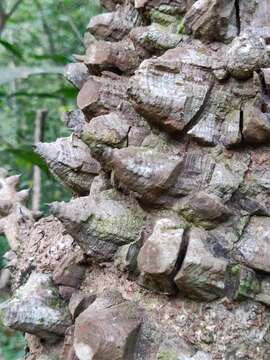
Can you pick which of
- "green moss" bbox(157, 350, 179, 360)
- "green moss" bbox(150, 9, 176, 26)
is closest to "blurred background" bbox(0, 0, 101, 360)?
"green moss" bbox(150, 9, 176, 26)

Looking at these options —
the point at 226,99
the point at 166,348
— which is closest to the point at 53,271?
the point at 166,348

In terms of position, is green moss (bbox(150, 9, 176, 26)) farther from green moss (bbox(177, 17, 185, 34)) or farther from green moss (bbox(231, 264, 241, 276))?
green moss (bbox(231, 264, 241, 276))

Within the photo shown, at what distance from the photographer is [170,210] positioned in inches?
23.7

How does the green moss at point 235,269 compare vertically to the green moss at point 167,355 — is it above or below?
above

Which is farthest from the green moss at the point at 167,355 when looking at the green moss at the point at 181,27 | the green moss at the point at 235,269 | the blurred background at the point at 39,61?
the blurred background at the point at 39,61

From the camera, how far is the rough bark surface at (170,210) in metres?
0.54

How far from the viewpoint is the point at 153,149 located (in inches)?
24.7

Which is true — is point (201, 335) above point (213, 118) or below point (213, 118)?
below

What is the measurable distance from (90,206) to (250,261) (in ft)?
0.64

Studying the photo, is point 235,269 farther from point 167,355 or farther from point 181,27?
point 181,27

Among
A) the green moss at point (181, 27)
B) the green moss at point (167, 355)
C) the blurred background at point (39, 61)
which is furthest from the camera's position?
the blurred background at point (39, 61)

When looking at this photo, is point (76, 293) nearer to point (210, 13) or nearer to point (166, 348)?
point (166, 348)

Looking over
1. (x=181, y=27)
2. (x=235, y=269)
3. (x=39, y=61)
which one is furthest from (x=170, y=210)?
(x=39, y=61)

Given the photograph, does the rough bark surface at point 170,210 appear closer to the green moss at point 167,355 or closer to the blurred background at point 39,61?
the green moss at point 167,355
